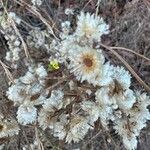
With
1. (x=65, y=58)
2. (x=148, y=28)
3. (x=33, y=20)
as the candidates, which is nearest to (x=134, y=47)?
(x=148, y=28)

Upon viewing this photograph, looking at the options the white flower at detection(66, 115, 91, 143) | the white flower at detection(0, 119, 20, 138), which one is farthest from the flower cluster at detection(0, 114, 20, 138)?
the white flower at detection(66, 115, 91, 143)

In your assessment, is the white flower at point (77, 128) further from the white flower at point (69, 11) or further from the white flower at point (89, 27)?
the white flower at point (69, 11)

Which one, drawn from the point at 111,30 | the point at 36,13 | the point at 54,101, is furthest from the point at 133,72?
the point at 36,13

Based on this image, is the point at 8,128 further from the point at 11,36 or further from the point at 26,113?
the point at 11,36

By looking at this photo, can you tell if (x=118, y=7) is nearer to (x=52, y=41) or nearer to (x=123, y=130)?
(x=52, y=41)

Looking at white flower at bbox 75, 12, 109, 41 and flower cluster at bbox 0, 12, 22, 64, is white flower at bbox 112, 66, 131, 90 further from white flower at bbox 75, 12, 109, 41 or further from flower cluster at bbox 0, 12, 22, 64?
flower cluster at bbox 0, 12, 22, 64

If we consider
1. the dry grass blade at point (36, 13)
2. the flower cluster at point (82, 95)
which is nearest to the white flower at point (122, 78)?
the flower cluster at point (82, 95)
